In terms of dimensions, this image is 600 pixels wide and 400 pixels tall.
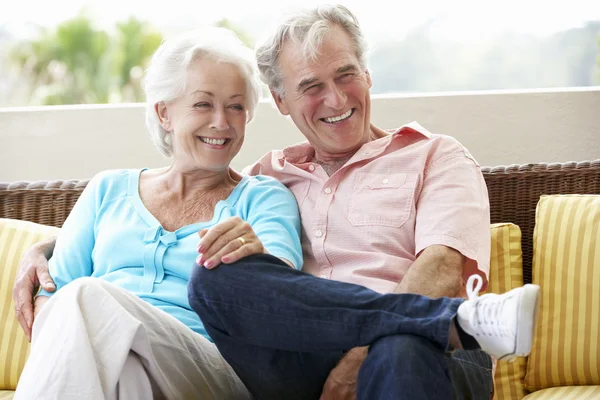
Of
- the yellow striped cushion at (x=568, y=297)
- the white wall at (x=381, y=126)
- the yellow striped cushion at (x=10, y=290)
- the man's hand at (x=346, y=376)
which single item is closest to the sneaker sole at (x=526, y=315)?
the man's hand at (x=346, y=376)

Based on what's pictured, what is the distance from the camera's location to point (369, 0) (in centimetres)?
404

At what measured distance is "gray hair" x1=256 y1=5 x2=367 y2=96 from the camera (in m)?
2.04

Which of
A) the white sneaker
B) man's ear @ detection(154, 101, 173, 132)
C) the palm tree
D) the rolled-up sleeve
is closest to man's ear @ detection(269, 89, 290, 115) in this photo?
man's ear @ detection(154, 101, 173, 132)

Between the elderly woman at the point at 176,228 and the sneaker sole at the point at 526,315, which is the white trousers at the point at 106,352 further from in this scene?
the sneaker sole at the point at 526,315

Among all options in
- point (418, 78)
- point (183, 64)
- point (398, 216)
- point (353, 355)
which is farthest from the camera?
point (418, 78)

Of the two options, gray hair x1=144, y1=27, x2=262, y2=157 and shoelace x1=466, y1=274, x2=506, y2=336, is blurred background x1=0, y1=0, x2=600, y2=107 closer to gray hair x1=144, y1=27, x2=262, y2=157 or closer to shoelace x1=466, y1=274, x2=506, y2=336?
gray hair x1=144, y1=27, x2=262, y2=157

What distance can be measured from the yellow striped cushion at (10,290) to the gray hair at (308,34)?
81cm

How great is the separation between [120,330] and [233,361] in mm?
254

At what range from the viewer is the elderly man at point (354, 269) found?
1420 mm

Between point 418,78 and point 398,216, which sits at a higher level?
point 398,216

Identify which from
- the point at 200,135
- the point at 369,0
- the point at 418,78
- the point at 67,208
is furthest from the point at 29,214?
the point at 418,78

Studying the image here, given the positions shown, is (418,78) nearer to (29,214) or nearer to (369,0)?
(369,0)

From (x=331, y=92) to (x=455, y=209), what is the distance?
1.44ft

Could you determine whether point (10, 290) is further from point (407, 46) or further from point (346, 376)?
point (407, 46)
